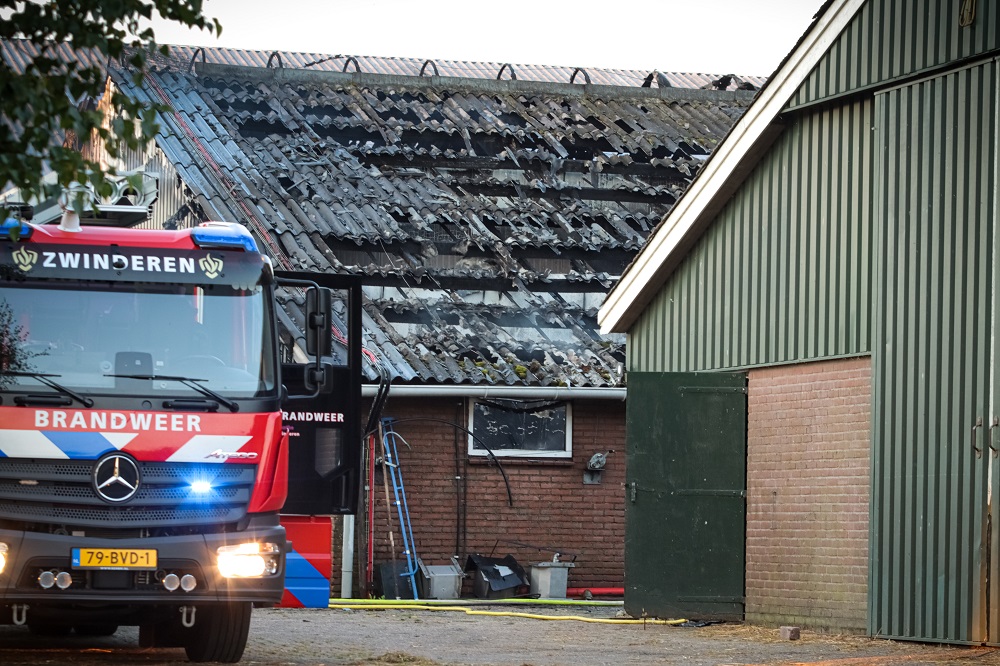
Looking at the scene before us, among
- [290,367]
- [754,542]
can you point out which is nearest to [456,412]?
[754,542]

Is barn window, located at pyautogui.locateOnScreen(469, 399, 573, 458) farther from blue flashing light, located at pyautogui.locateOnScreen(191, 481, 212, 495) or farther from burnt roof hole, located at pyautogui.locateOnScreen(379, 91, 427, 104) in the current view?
blue flashing light, located at pyautogui.locateOnScreen(191, 481, 212, 495)

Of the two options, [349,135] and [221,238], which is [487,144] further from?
[221,238]

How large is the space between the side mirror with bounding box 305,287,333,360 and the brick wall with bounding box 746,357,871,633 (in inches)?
227

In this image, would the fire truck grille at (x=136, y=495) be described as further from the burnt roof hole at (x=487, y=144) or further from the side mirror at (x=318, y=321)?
the burnt roof hole at (x=487, y=144)

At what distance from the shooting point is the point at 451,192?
24547 millimetres

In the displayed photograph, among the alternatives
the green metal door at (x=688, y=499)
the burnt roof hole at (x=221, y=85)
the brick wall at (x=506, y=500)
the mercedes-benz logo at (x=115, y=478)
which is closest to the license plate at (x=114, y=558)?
the mercedes-benz logo at (x=115, y=478)

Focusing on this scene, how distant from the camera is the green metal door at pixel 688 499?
16156 millimetres

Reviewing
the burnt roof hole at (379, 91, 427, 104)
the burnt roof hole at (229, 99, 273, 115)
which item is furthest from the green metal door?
the burnt roof hole at (379, 91, 427, 104)

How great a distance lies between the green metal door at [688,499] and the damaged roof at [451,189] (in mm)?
4277

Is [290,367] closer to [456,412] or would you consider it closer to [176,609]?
[176,609]

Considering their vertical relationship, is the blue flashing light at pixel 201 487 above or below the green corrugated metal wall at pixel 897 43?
below

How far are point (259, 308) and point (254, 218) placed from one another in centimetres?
1177

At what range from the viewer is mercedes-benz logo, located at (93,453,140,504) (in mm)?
10016

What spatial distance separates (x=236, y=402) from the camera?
1032 cm
